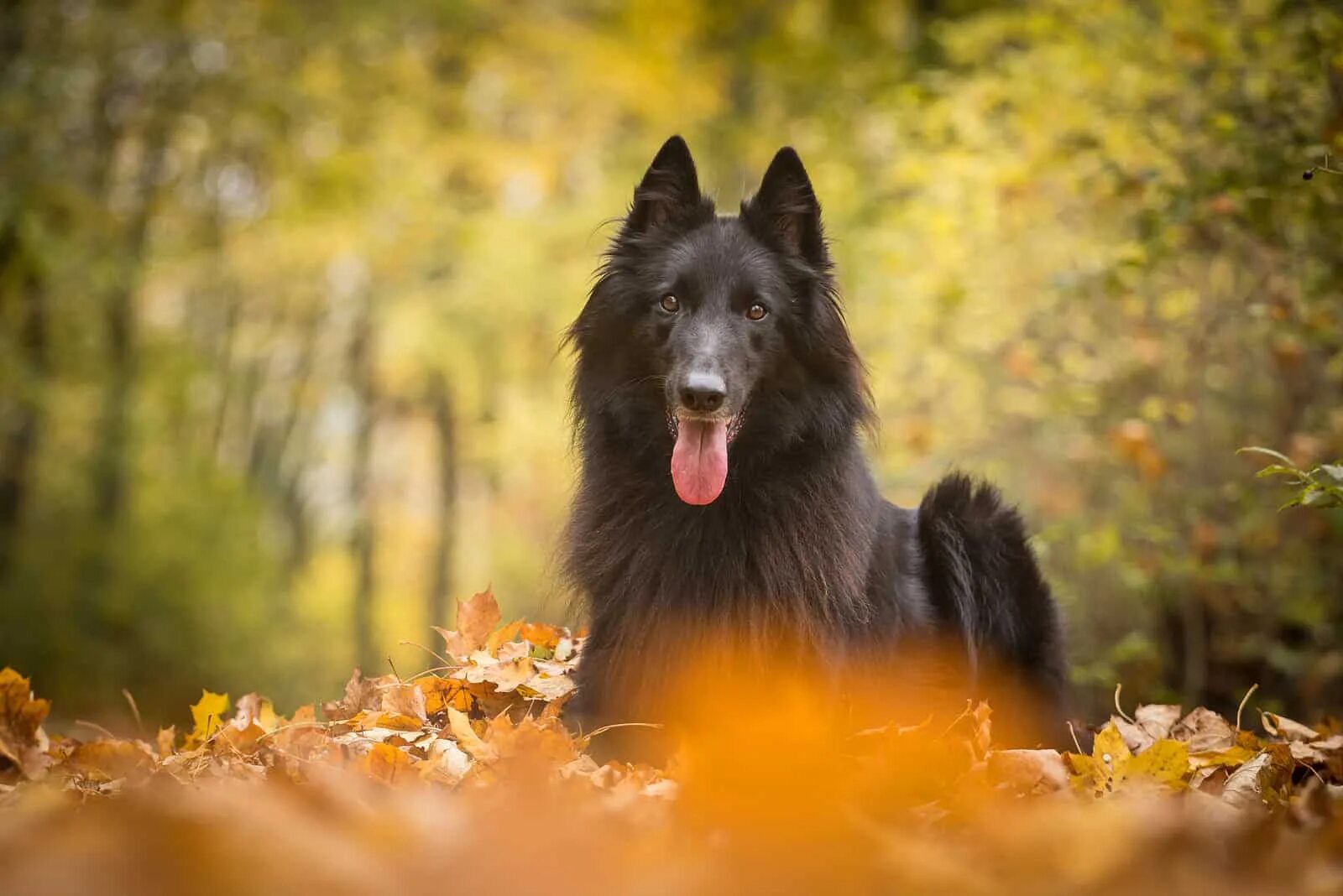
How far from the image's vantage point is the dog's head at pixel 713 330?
3.35m

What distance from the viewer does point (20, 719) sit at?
309 centimetres

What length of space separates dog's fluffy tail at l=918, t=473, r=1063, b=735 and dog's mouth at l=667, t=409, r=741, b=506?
1176mm

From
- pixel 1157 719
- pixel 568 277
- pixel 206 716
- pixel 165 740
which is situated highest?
pixel 568 277

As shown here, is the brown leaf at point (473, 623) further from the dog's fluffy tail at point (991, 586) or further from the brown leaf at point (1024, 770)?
the brown leaf at point (1024, 770)

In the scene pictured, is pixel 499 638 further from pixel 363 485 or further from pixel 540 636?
pixel 363 485

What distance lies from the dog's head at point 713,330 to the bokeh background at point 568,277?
282 millimetres

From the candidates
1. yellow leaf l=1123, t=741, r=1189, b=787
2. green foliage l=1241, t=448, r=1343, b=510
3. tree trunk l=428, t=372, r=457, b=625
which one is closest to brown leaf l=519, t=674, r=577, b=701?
yellow leaf l=1123, t=741, r=1189, b=787

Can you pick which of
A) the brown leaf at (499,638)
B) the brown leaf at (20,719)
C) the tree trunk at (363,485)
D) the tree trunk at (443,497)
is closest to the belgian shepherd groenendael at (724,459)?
the brown leaf at (499,638)

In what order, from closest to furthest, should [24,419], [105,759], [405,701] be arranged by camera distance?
[105,759], [405,701], [24,419]

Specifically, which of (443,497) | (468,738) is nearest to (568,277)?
(443,497)

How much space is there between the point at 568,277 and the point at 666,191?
10.2m

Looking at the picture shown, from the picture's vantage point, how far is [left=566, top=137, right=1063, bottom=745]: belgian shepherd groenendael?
325 cm

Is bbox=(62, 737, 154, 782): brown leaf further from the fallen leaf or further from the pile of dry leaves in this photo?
the fallen leaf

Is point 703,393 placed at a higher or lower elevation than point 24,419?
higher
